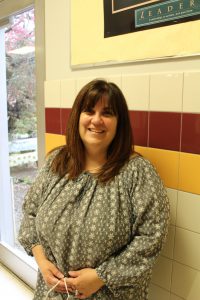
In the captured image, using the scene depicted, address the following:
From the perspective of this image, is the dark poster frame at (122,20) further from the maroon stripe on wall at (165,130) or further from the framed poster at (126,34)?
the maroon stripe on wall at (165,130)

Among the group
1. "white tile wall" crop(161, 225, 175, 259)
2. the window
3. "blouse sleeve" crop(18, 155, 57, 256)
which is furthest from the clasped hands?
the window

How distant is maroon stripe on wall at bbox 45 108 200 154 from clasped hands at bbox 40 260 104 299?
569mm

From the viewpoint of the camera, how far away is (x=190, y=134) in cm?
110

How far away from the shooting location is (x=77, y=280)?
1.08 meters

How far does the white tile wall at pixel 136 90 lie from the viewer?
4.02 feet

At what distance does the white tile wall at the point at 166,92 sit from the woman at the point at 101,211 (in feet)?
0.50

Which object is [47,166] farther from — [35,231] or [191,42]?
[191,42]

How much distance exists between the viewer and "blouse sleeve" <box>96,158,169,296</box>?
102cm

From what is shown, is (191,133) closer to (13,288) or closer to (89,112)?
(89,112)

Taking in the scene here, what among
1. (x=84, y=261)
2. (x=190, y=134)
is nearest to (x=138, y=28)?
(x=190, y=134)

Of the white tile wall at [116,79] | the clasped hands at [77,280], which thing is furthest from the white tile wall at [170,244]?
the white tile wall at [116,79]

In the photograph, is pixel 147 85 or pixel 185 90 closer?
pixel 185 90

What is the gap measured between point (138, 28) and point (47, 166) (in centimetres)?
71

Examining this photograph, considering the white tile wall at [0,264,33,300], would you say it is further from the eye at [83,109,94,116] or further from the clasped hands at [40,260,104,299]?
the eye at [83,109,94,116]
